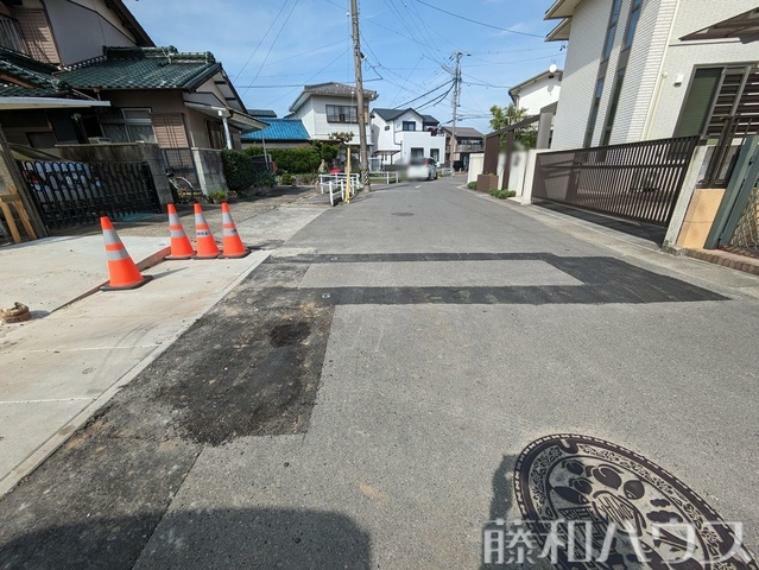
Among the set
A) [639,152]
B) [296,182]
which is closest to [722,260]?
[639,152]

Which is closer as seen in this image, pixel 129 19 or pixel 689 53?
pixel 689 53

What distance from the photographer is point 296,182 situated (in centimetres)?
2186

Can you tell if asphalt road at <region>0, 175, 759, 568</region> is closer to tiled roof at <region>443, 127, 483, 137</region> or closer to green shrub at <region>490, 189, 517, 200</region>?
green shrub at <region>490, 189, 517, 200</region>

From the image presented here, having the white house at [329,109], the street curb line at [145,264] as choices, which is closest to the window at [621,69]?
the street curb line at [145,264]

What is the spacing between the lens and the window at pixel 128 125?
11923mm

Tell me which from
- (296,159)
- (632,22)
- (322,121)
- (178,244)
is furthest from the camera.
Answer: (322,121)

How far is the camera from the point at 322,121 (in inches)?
1169

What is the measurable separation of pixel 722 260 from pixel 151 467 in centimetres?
710

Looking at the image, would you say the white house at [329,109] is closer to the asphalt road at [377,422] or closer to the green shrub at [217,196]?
the green shrub at [217,196]

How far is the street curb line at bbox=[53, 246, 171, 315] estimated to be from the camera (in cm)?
366

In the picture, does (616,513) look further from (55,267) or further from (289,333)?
(55,267)

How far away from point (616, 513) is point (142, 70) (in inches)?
697

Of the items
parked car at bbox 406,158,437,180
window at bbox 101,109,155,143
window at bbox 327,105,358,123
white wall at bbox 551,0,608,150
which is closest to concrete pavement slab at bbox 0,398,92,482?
window at bbox 101,109,155,143

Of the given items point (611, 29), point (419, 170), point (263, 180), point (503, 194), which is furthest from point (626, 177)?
point (419, 170)
